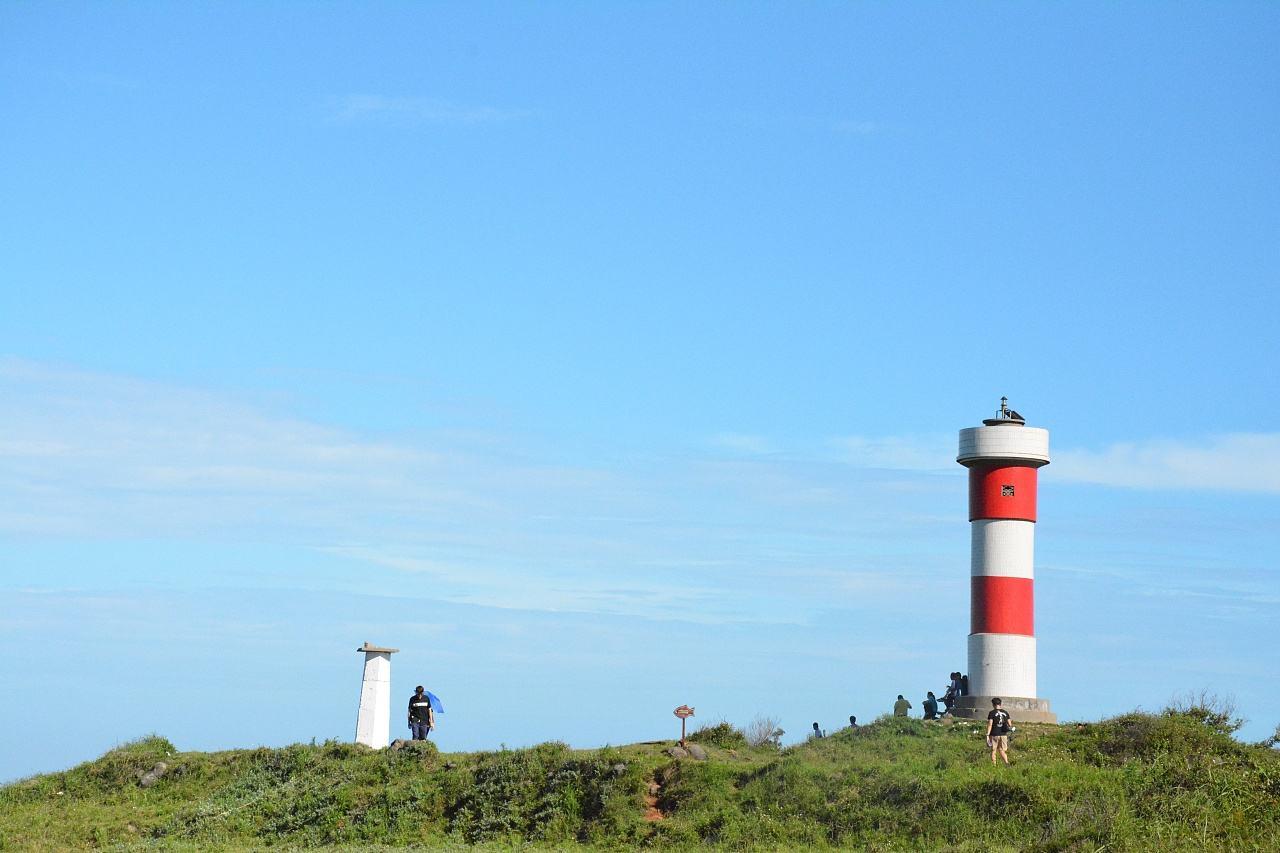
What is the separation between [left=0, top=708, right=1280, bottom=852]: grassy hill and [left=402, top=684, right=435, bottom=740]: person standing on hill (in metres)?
1.43

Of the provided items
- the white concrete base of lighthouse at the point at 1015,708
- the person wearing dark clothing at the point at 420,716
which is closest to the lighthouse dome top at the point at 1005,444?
the white concrete base of lighthouse at the point at 1015,708

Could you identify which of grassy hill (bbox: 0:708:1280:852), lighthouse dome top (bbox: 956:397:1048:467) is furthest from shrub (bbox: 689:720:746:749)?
lighthouse dome top (bbox: 956:397:1048:467)

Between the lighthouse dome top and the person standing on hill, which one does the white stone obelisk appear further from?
the lighthouse dome top

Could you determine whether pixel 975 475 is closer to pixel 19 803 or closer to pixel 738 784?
pixel 738 784

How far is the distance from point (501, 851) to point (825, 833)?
20.3 ft

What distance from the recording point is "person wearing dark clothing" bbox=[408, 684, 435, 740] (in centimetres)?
3656

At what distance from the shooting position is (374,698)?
3734cm

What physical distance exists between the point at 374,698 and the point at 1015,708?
16535 mm

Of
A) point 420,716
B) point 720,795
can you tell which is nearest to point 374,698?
point 420,716

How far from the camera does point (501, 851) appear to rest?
92.6 feet

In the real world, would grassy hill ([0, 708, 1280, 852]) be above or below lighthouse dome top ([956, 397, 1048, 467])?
below

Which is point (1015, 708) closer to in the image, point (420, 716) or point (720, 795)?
point (720, 795)

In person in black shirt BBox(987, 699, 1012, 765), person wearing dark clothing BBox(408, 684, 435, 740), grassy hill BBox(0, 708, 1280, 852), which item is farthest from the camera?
person wearing dark clothing BBox(408, 684, 435, 740)

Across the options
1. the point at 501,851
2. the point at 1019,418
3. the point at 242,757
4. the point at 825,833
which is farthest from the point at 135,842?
the point at 1019,418
